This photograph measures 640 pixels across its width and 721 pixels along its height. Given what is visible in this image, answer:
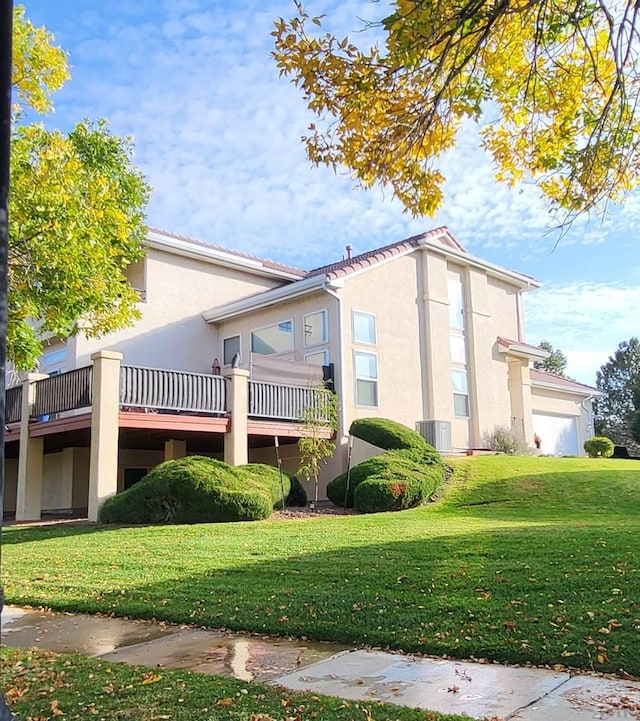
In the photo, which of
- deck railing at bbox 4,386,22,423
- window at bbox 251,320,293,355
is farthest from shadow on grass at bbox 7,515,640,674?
window at bbox 251,320,293,355

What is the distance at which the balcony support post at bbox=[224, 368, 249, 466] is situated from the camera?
1630 centimetres

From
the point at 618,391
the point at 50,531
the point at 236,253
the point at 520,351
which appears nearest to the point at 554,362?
the point at 618,391

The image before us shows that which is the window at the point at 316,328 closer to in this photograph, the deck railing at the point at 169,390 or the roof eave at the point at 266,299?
the roof eave at the point at 266,299

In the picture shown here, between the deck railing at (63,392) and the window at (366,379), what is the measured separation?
696 centimetres

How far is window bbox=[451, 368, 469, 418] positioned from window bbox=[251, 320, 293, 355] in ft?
17.4

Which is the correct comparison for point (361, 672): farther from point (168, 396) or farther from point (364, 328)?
point (364, 328)

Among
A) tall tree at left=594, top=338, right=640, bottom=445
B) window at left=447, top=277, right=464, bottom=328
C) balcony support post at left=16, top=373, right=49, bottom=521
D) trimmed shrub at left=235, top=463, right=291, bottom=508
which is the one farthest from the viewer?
tall tree at left=594, top=338, right=640, bottom=445

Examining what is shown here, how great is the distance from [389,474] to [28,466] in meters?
9.03

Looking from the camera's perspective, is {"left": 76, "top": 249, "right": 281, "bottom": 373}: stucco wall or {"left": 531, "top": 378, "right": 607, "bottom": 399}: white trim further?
{"left": 531, "top": 378, "right": 607, "bottom": 399}: white trim

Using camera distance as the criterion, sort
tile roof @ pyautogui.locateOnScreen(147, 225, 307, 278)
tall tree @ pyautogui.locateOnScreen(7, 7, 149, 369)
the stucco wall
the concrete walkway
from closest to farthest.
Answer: the concrete walkway < tall tree @ pyautogui.locateOnScreen(7, 7, 149, 369) < the stucco wall < tile roof @ pyautogui.locateOnScreen(147, 225, 307, 278)

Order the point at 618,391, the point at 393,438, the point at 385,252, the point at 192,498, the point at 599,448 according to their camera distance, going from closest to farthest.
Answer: the point at 192,498, the point at 393,438, the point at 385,252, the point at 599,448, the point at 618,391

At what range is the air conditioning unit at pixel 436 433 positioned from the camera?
19.6 meters

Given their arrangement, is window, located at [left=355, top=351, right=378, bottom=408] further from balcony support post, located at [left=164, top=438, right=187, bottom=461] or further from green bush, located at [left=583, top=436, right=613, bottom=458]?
green bush, located at [left=583, top=436, right=613, bottom=458]

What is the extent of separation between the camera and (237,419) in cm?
1641
